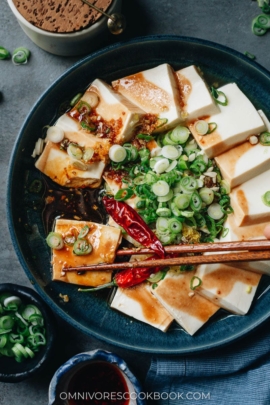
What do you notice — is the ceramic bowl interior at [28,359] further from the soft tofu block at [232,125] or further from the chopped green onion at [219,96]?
the chopped green onion at [219,96]

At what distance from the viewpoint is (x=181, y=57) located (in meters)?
3.30

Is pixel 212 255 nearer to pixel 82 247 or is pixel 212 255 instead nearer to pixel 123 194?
pixel 123 194

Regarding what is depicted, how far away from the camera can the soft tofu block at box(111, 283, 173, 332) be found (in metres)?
3.26

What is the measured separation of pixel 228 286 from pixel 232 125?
39.2 inches

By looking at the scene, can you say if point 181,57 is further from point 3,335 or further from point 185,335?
point 3,335

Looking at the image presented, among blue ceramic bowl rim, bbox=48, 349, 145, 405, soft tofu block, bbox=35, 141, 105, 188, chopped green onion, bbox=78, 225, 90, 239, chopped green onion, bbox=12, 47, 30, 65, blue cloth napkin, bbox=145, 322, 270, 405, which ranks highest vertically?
chopped green onion, bbox=12, 47, 30, 65

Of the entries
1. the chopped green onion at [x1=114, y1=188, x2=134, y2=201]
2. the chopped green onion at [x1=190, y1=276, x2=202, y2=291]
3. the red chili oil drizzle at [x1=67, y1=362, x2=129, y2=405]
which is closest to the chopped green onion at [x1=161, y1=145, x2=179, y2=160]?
the chopped green onion at [x1=114, y1=188, x2=134, y2=201]

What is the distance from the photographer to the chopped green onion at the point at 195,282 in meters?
3.17

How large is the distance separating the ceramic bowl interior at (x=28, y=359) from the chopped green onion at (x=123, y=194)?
0.82m

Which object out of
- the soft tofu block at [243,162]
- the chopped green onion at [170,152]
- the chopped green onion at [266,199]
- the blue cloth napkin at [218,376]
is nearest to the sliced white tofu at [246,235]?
the chopped green onion at [266,199]

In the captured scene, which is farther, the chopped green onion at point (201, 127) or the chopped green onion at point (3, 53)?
the chopped green onion at point (3, 53)

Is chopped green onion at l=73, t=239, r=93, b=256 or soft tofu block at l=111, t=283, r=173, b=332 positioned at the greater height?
chopped green onion at l=73, t=239, r=93, b=256

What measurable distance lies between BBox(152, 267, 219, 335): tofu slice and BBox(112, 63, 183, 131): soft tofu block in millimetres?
950

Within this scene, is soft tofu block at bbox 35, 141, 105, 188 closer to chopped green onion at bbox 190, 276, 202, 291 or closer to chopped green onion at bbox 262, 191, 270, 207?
chopped green onion at bbox 190, 276, 202, 291
